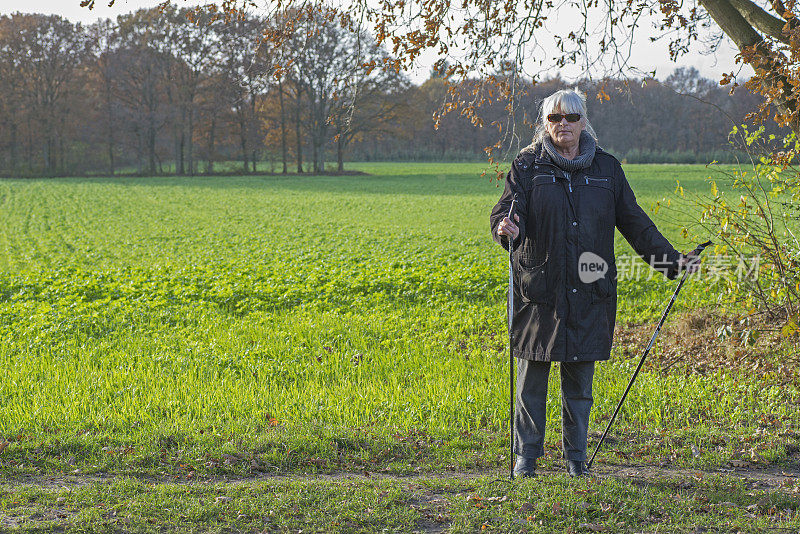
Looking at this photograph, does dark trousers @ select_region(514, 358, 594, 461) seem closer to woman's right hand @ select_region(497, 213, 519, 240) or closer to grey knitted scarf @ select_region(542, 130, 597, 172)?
woman's right hand @ select_region(497, 213, 519, 240)

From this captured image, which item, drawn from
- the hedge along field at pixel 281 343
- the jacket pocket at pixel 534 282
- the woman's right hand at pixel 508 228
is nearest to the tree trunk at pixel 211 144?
the hedge along field at pixel 281 343

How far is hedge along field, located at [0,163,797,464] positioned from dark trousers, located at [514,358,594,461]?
3.94 feet

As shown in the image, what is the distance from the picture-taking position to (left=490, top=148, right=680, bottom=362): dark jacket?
14.2ft

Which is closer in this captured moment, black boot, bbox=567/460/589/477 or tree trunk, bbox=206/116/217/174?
black boot, bbox=567/460/589/477

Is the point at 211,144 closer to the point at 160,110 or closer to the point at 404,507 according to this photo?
the point at 160,110

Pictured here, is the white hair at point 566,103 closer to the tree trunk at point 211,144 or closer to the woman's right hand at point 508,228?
the woman's right hand at point 508,228

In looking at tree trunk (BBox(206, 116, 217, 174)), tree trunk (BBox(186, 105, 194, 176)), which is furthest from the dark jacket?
tree trunk (BBox(206, 116, 217, 174))

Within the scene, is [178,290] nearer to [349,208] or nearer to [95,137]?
[349,208]

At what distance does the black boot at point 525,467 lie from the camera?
4.58m

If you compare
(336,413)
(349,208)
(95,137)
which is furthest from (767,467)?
(95,137)

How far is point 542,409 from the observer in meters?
4.64

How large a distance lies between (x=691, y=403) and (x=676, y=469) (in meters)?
1.59

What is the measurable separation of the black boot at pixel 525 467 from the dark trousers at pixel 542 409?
31mm

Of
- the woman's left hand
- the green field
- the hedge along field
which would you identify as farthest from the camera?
the hedge along field
